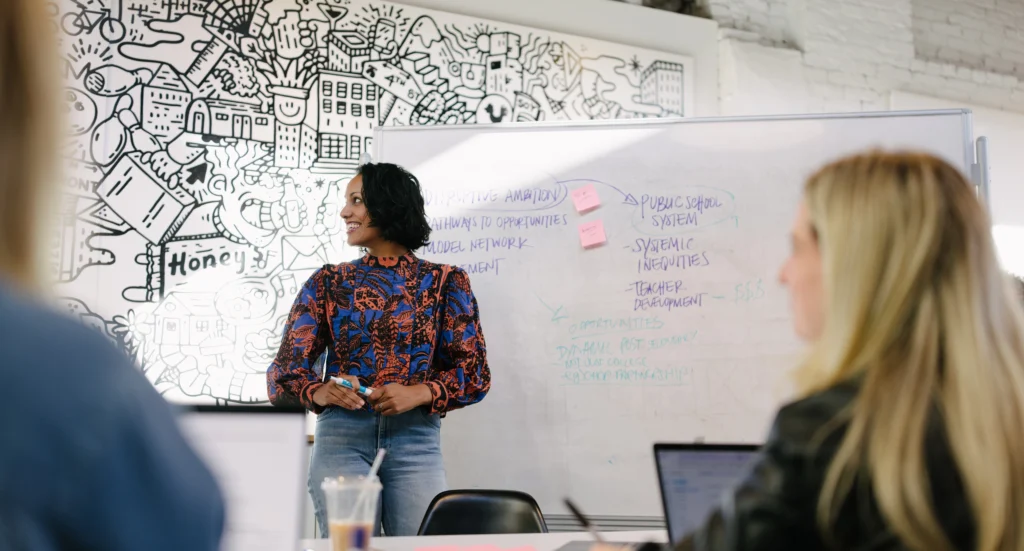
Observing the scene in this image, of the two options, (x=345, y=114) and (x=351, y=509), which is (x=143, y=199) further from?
(x=351, y=509)

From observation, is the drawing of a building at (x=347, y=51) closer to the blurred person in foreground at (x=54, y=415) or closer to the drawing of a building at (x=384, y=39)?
the drawing of a building at (x=384, y=39)

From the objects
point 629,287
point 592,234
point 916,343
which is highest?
point 592,234

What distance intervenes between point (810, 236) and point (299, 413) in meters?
0.67

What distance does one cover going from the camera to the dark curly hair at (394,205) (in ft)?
8.84

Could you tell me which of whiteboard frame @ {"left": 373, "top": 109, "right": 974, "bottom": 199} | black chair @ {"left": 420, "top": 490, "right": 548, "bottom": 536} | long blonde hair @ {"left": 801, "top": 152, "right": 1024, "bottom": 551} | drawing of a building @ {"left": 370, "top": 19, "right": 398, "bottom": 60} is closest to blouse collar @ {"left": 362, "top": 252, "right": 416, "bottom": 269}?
whiteboard frame @ {"left": 373, "top": 109, "right": 974, "bottom": 199}

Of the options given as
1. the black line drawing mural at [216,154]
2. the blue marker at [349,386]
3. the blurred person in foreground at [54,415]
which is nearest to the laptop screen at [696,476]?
the blurred person in foreground at [54,415]

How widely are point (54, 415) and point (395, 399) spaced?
79.5 inches

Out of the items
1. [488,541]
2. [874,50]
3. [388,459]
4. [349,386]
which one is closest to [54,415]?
[488,541]

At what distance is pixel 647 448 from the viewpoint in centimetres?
291

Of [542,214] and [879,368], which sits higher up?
[542,214]

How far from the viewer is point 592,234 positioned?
3.03 m

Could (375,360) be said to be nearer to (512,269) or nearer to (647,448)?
(512,269)

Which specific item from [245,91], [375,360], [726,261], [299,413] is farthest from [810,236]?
[245,91]

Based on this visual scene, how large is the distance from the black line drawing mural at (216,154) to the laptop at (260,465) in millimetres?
2109
